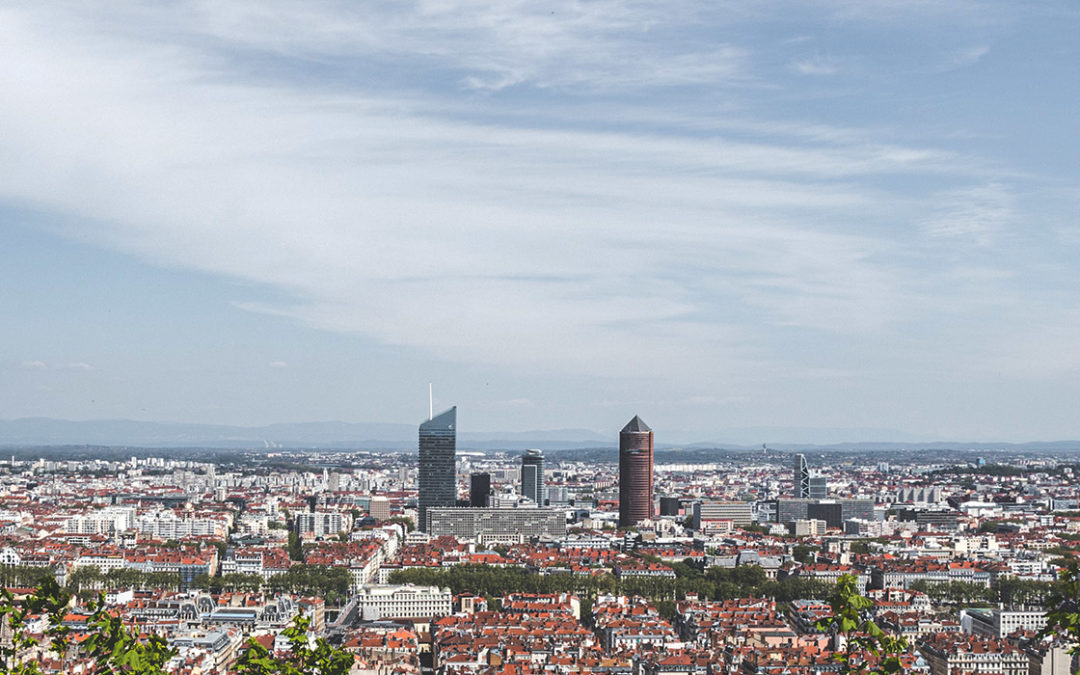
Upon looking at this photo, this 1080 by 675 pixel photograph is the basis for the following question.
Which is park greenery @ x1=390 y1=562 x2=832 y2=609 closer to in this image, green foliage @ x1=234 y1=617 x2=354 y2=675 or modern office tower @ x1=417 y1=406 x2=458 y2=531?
modern office tower @ x1=417 y1=406 x2=458 y2=531

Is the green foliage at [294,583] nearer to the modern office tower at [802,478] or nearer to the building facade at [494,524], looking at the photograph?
the building facade at [494,524]

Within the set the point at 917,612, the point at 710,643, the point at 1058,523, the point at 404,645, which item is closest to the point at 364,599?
the point at 404,645

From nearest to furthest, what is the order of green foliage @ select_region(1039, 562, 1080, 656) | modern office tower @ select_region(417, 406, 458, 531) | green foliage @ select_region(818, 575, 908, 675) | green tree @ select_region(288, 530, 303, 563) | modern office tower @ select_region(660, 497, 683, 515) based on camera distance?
1. green foliage @ select_region(818, 575, 908, 675)
2. green foliage @ select_region(1039, 562, 1080, 656)
3. green tree @ select_region(288, 530, 303, 563)
4. modern office tower @ select_region(417, 406, 458, 531)
5. modern office tower @ select_region(660, 497, 683, 515)

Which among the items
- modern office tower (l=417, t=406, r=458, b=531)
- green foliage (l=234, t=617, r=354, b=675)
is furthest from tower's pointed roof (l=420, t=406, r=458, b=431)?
green foliage (l=234, t=617, r=354, b=675)

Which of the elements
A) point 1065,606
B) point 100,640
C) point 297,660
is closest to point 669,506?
point 297,660

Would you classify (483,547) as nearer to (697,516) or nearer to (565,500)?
(697,516)
